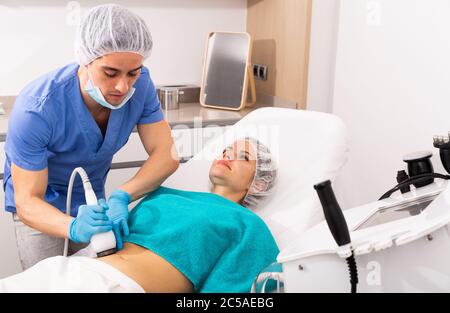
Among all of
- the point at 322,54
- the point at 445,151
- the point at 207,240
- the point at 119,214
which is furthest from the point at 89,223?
the point at 322,54

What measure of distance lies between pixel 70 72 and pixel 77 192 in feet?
1.26

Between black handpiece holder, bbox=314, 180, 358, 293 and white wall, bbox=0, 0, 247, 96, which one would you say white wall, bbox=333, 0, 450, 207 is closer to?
white wall, bbox=0, 0, 247, 96

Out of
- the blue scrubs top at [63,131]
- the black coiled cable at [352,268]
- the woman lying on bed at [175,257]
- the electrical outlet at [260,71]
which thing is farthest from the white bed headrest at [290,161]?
the electrical outlet at [260,71]

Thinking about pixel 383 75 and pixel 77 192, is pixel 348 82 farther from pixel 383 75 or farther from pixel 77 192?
pixel 77 192

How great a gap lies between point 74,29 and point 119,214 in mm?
1419

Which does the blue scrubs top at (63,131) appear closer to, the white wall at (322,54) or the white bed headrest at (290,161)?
the white bed headrest at (290,161)

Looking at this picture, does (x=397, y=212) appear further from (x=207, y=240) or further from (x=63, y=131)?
(x=63, y=131)

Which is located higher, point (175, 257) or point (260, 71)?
point (260, 71)

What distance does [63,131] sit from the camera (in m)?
1.42

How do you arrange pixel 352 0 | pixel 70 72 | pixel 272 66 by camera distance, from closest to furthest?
pixel 70 72
pixel 352 0
pixel 272 66

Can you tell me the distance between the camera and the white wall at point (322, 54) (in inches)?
88.9

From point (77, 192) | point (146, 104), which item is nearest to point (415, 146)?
point (146, 104)

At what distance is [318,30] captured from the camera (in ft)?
7.45

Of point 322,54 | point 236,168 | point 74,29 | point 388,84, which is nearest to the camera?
point 236,168
